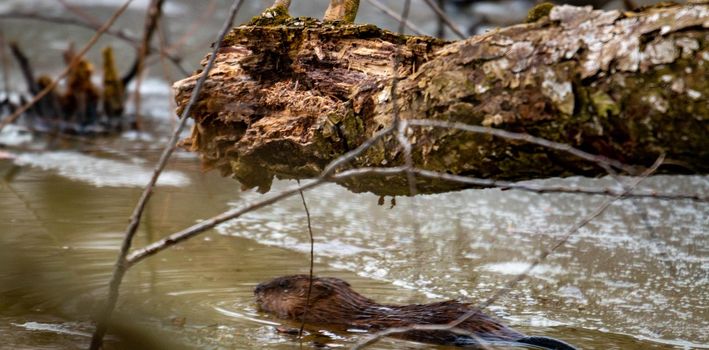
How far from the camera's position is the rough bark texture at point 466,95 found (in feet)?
7.79

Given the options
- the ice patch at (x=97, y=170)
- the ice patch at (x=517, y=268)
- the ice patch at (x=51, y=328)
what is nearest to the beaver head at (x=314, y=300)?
the ice patch at (x=51, y=328)

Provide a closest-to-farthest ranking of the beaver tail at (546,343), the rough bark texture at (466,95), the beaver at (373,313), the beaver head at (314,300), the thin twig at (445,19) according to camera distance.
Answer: the rough bark texture at (466,95) → the thin twig at (445,19) → the beaver tail at (546,343) → the beaver at (373,313) → the beaver head at (314,300)

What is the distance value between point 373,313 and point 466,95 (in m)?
1.04

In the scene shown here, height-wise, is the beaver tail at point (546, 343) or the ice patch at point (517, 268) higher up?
the ice patch at point (517, 268)

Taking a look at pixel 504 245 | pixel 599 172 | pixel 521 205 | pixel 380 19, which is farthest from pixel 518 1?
pixel 599 172

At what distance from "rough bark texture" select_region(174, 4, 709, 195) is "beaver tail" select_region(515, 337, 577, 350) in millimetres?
592

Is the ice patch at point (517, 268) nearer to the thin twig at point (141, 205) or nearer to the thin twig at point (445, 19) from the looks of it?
the thin twig at point (445, 19)

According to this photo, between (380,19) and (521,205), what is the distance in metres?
4.46

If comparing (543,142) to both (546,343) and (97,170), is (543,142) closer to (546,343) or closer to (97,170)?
(546,343)

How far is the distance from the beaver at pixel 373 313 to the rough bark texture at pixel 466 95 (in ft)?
1.36

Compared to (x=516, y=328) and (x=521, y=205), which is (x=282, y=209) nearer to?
(x=521, y=205)

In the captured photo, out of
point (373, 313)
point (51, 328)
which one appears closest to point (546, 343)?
point (373, 313)

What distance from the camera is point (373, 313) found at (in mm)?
3436

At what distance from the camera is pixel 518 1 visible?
10039 mm
